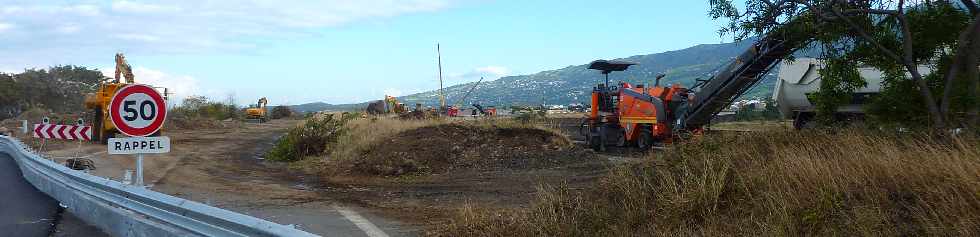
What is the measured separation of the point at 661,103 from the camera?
22.3 meters

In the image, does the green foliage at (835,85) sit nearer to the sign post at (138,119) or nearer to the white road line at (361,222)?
the white road line at (361,222)

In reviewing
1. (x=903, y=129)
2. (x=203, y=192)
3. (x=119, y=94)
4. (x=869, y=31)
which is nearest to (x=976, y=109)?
(x=903, y=129)

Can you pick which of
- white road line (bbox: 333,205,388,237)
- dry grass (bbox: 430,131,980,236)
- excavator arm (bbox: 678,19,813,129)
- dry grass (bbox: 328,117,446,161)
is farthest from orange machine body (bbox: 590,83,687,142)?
dry grass (bbox: 430,131,980,236)

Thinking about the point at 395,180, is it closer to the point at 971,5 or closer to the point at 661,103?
the point at 661,103

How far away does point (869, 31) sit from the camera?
28.8 ft

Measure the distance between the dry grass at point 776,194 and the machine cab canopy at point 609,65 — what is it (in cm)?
1616

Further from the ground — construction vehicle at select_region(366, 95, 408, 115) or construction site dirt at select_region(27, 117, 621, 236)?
construction vehicle at select_region(366, 95, 408, 115)

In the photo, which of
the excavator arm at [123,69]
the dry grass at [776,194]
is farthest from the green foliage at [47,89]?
the dry grass at [776,194]

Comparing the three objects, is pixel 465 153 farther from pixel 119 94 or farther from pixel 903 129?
pixel 903 129

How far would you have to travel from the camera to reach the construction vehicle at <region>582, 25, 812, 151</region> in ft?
56.8

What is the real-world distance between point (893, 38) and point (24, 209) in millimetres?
12082

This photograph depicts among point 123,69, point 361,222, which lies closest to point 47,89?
point 123,69

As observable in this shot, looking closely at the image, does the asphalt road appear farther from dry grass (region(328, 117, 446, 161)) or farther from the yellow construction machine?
the yellow construction machine

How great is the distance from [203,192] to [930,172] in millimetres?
12223
